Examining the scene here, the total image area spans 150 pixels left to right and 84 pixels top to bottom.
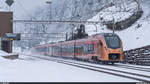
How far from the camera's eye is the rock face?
33253mm

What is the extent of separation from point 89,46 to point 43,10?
138m

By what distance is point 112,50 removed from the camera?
29.8m

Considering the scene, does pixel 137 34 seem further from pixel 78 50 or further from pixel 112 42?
pixel 112 42

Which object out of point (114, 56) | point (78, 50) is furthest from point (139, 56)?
point (78, 50)

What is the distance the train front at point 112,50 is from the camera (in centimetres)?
2975

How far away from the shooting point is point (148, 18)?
52.5 m

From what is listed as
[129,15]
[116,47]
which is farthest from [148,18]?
[116,47]

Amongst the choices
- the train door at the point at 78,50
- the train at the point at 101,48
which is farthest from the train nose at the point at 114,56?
the train door at the point at 78,50

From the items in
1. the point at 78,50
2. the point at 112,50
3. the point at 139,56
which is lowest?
the point at 139,56

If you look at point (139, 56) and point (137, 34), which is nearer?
point (139, 56)

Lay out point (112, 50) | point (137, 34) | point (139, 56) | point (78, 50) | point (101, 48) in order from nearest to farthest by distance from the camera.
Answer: point (112, 50) < point (101, 48) < point (139, 56) < point (78, 50) < point (137, 34)

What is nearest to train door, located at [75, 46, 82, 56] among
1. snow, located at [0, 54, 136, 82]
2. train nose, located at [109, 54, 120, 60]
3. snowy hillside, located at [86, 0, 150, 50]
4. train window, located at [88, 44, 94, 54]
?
train window, located at [88, 44, 94, 54]

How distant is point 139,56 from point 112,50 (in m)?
6.38

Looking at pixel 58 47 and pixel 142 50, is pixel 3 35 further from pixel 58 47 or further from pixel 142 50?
pixel 142 50
